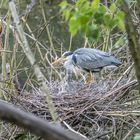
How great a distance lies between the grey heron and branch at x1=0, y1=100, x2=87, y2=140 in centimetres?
283

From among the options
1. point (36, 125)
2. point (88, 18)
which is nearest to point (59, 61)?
point (88, 18)

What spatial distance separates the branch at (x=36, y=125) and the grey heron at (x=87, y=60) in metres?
2.83

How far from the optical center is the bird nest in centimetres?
231

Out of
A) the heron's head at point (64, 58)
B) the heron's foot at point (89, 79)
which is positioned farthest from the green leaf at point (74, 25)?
the heron's head at point (64, 58)

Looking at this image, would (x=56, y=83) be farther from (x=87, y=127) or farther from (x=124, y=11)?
(x=124, y=11)

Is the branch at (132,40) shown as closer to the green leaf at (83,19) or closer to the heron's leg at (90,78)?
the green leaf at (83,19)

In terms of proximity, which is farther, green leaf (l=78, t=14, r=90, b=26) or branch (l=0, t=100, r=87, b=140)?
green leaf (l=78, t=14, r=90, b=26)

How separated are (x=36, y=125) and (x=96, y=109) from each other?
1.98 meters

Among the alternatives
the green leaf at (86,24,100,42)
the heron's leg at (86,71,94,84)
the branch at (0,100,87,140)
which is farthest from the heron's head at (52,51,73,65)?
the branch at (0,100,87,140)

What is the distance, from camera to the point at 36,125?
54cm

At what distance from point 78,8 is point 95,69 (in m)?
2.53

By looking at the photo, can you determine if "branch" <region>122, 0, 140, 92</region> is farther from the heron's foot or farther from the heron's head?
the heron's head

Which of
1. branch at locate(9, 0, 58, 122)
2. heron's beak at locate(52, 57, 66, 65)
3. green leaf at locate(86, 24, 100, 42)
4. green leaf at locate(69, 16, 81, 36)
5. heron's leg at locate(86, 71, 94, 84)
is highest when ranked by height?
green leaf at locate(69, 16, 81, 36)

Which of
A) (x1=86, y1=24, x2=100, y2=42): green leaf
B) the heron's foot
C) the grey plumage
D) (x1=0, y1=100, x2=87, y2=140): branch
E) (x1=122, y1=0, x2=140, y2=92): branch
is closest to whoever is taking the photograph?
(x1=0, y1=100, x2=87, y2=140): branch
